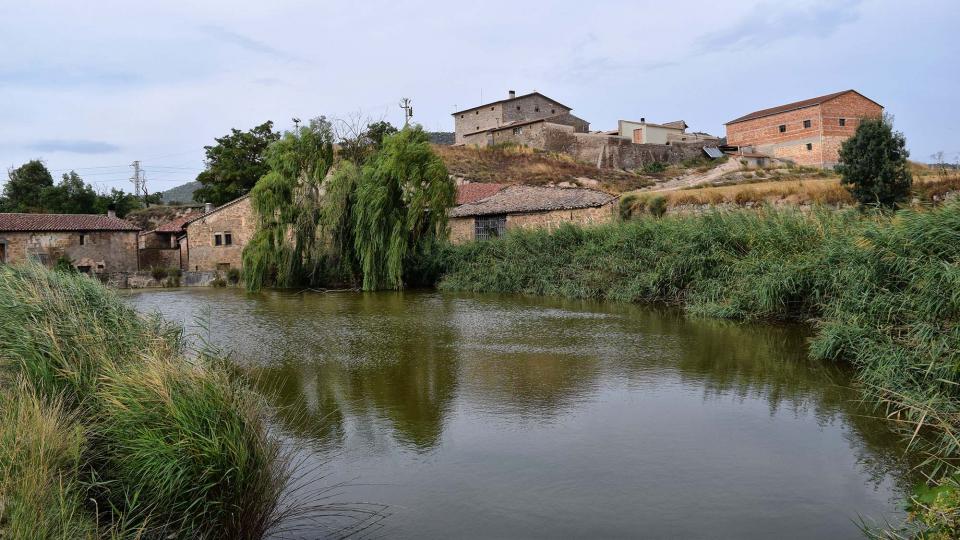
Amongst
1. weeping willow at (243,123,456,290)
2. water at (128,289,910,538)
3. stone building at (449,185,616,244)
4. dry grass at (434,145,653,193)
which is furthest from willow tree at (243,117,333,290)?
dry grass at (434,145,653,193)

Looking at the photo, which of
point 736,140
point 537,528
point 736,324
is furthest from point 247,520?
point 736,140

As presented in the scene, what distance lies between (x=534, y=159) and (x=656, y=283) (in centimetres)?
2860

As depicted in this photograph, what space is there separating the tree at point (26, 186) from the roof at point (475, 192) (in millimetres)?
31958

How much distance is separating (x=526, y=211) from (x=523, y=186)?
4.21 metres

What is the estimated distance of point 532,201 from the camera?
2809 centimetres

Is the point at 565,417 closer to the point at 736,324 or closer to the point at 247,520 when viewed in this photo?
the point at 247,520

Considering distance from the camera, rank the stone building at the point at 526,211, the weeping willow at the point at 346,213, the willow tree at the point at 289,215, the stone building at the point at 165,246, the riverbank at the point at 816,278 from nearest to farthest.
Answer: the riverbank at the point at 816,278, the weeping willow at the point at 346,213, the willow tree at the point at 289,215, the stone building at the point at 526,211, the stone building at the point at 165,246

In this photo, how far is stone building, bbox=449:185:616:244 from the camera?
83.8 feet

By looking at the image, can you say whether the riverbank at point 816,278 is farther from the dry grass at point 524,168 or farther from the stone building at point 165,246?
the stone building at point 165,246

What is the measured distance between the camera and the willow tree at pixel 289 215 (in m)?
25.2

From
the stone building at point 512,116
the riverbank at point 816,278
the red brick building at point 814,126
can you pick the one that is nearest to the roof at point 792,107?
the red brick building at point 814,126

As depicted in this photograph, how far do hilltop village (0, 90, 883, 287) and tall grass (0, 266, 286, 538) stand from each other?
20253 mm

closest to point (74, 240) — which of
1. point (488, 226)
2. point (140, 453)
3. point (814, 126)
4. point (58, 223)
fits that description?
point (58, 223)

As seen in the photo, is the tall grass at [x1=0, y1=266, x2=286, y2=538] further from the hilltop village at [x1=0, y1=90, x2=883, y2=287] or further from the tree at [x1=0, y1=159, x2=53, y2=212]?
the tree at [x1=0, y1=159, x2=53, y2=212]
